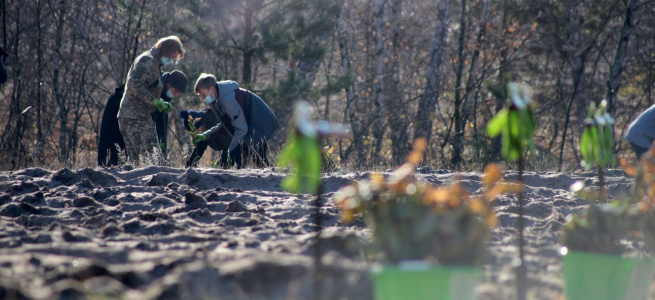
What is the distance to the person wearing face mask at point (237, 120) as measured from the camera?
27.4 ft

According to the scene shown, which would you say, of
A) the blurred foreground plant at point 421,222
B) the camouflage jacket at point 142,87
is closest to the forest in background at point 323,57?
the camouflage jacket at point 142,87

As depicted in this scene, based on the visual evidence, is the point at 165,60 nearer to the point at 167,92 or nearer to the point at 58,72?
the point at 167,92

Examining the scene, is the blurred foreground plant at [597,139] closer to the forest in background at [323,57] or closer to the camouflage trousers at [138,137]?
the camouflage trousers at [138,137]

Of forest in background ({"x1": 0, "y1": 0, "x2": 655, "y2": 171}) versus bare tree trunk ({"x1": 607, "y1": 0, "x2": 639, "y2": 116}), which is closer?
bare tree trunk ({"x1": 607, "y1": 0, "x2": 639, "y2": 116})

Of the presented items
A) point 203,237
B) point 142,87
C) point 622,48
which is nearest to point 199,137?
point 142,87

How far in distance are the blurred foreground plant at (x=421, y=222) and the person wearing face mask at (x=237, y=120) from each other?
551 centimetres

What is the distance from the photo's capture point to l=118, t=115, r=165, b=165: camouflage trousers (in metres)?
8.08

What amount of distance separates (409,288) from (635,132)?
5.28 m

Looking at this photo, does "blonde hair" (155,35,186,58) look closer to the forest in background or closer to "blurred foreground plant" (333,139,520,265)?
the forest in background

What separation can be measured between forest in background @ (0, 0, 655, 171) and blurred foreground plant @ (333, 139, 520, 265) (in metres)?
8.01

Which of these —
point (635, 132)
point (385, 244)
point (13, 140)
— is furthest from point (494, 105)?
point (385, 244)

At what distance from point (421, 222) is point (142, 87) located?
5.86 meters

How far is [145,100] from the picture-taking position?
25.8 feet

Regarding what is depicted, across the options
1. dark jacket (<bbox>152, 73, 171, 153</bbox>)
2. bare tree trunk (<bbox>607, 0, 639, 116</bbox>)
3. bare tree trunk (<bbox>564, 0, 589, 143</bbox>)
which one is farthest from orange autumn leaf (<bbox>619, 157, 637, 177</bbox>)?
bare tree trunk (<bbox>564, 0, 589, 143</bbox>)
